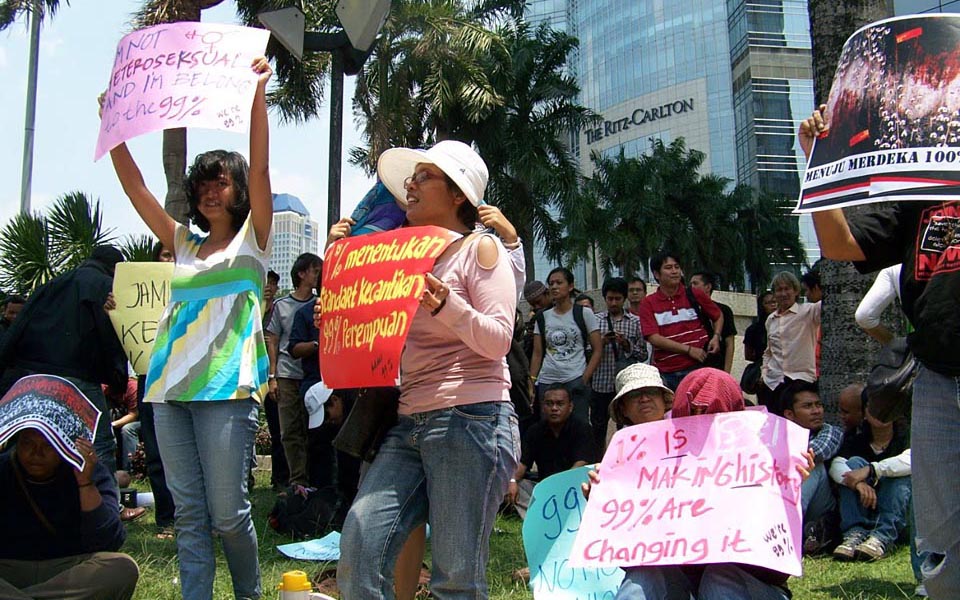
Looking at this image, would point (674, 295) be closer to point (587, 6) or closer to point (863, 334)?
point (863, 334)

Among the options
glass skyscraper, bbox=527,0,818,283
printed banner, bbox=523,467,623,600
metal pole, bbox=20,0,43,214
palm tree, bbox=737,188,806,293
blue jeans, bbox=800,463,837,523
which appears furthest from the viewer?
glass skyscraper, bbox=527,0,818,283

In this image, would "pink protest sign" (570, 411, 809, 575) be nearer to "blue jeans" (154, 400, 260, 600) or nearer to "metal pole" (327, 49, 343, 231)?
"blue jeans" (154, 400, 260, 600)

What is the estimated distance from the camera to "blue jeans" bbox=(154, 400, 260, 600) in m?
3.35

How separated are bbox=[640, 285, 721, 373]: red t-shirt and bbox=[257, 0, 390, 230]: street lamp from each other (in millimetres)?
2569

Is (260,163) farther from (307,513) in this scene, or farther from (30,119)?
(30,119)

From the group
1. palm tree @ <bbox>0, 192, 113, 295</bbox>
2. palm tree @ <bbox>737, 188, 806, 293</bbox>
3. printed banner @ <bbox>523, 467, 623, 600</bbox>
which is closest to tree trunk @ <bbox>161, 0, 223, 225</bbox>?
palm tree @ <bbox>0, 192, 113, 295</bbox>

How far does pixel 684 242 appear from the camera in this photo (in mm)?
54188

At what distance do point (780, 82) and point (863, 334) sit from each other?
7778 cm

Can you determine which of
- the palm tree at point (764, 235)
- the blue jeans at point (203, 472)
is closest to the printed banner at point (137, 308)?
the blue jeans at point (203, 472)

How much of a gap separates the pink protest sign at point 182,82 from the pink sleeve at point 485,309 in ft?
3.79

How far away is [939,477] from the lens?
261 cm

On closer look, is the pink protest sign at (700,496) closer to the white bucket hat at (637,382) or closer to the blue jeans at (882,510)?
the white bucket hat at (637,382)

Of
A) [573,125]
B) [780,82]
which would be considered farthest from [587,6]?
[573,125]

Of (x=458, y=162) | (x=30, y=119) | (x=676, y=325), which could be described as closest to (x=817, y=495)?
(x=676, y=325)
